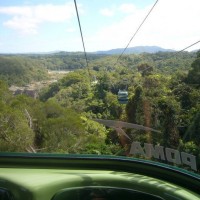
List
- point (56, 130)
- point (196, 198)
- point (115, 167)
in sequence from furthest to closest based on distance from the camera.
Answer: point (56, 130) → point (115, 167) → point (196, 198)

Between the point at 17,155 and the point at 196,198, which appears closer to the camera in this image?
the point at 196,198

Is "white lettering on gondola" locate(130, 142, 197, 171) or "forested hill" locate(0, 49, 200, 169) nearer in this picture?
"white lettering on gondola" locate(130, 142, 197, 171)

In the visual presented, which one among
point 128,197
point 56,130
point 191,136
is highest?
point 128,197

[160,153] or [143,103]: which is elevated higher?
[160,153]

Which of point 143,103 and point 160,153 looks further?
point 143,103

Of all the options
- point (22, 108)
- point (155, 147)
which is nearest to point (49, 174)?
point (155, 147)

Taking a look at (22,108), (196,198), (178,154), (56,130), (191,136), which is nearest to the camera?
(196,198)

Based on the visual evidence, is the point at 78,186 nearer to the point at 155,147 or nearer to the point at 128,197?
the point at 128,197

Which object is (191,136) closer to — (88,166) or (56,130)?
(88,166)

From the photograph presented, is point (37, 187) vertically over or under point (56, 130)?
over

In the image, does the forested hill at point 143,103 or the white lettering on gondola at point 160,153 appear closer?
the white lettering on gondola at point 160,153
